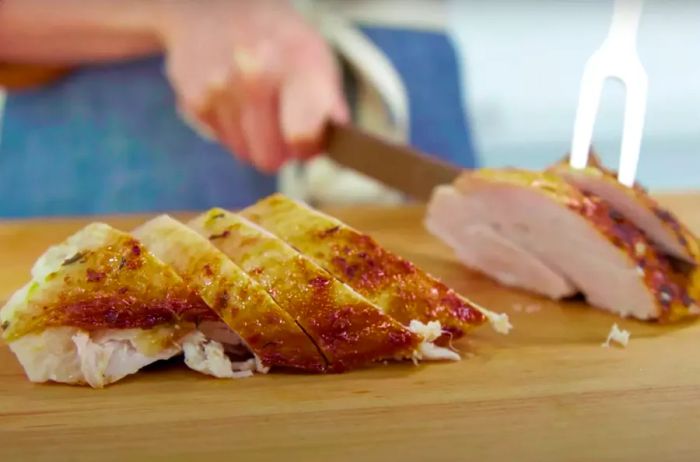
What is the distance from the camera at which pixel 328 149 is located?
214cm

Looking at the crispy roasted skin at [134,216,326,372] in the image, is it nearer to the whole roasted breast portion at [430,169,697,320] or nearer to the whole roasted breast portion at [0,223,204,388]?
the whole roasted breast portion at [0,223,204,388]

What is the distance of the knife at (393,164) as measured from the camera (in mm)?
1885

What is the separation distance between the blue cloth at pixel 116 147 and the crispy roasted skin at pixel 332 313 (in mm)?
1301

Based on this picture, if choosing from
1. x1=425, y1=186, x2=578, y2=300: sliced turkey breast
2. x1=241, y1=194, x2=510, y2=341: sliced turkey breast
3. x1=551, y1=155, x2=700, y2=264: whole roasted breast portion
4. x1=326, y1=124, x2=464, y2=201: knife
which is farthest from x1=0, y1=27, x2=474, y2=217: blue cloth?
x1=241, y1=194, x2=510, y2=341: sliced turkey breast

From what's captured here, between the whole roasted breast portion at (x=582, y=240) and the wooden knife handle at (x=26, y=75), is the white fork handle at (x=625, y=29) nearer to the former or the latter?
the whole roasted breast portion at (x=582, y=240)

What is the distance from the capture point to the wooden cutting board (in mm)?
1042

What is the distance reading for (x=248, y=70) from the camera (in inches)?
93.0

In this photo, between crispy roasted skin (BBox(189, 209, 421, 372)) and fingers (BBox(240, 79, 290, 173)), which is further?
fingers (BBox(240, 79, 290, 173))

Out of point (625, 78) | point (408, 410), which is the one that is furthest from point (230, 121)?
point (408, 410)

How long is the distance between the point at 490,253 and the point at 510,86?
3.98 feet

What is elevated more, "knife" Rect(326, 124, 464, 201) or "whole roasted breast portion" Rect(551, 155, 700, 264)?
"whole roasted breast portion" Rect(551, 155, 700, 264)

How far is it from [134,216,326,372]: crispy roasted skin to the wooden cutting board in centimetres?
4

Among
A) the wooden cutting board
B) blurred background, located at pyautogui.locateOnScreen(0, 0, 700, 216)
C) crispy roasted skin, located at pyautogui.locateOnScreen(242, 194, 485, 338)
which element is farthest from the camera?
blurred background, located at pyautogui.locateOnScreen(0, 0, 700, 216)

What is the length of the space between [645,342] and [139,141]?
1.58m
